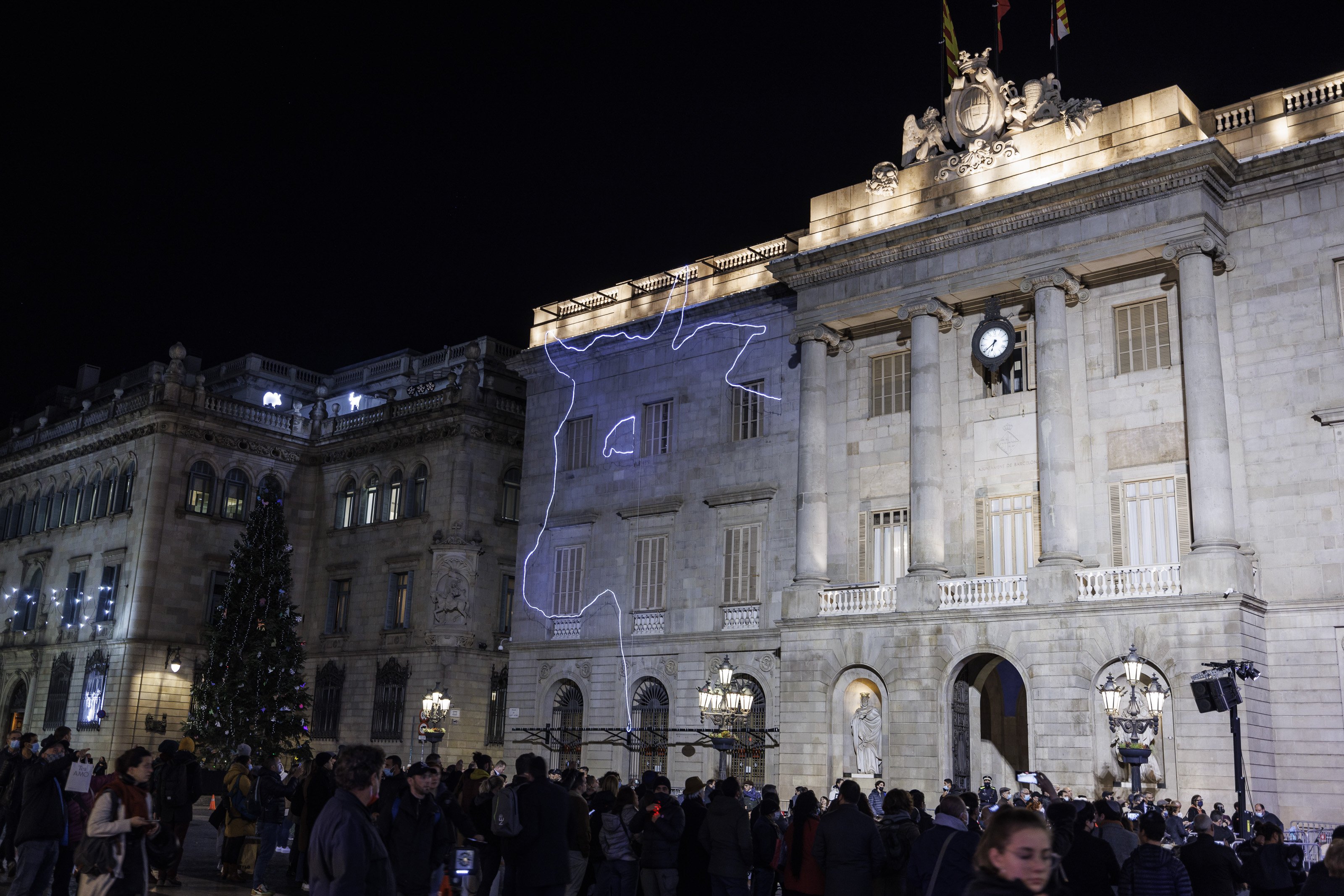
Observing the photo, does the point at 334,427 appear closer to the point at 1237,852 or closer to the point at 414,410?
the point at 414,410

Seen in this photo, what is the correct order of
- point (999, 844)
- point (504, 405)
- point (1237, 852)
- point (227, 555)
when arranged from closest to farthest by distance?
point (999, 844) < point (1237, 852) < point (504, 405) < point (227, 555)

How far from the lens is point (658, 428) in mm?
34781

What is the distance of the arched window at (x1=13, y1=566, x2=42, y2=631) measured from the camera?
2005 inches

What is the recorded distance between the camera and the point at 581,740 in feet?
111

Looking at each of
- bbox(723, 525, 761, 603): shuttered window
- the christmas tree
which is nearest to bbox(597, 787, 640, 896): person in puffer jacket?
bbox(723, 525, 761, 603): shuttered window

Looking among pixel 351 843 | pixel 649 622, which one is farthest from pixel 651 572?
pixel 351 843

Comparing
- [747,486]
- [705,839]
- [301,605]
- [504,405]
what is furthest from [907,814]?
[301,605]

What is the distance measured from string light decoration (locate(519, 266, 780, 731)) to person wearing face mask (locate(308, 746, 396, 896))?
992 inches

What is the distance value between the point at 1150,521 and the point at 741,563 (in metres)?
10.5

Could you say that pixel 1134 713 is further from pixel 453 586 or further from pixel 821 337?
pixel 453 586

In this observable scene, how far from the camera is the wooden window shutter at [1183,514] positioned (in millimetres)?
24703

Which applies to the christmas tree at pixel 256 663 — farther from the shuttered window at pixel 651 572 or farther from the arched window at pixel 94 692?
the shuttered window at pixel 651 572

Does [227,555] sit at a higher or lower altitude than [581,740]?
higher

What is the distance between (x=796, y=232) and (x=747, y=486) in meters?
7.04
